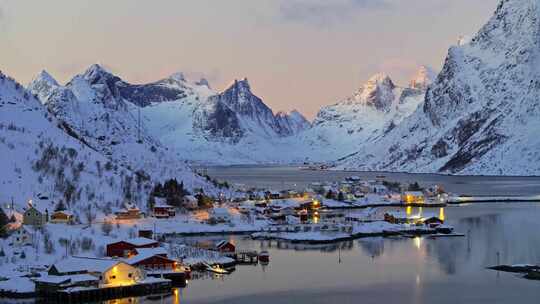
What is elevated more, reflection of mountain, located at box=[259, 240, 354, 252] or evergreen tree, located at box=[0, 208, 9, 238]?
evergreen tree, located at box=[0, 208, 9, 238]

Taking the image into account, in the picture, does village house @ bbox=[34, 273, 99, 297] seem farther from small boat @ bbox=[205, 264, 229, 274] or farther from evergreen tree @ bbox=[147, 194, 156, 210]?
evergreen tree @ bbox=[147, 194, 156, 210]

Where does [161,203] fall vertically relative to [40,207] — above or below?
above

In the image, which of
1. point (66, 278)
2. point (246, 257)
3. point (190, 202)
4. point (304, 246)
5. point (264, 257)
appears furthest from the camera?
point (190, 202)

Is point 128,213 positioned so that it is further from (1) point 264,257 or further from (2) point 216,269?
(2) point 216,269

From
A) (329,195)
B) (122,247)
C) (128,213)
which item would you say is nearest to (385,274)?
(122,247)

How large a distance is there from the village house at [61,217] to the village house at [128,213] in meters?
7.73

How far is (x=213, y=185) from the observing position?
12812cm

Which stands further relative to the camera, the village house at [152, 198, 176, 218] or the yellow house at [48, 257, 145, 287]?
the village house at [152, 198, 176, 218]

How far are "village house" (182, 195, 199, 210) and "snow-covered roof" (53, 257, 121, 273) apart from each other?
44.6 m

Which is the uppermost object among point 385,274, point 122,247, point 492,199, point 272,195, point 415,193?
point 415,193

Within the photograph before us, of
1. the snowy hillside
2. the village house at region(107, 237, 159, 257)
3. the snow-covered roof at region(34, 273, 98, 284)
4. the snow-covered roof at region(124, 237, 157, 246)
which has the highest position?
the snowy hillside

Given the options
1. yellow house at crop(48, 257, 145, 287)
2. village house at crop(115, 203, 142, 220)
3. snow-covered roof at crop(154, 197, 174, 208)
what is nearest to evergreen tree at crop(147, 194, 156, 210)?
snow-covered roof at crop(154, 197, 174, 208)

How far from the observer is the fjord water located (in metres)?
50.3

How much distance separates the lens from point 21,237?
61469mm
